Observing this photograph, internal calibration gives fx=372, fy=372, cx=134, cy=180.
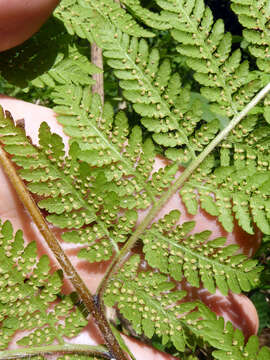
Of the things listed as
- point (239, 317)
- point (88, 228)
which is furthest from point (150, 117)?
point (239, 317)

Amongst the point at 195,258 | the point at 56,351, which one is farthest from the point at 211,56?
the point at 56,351

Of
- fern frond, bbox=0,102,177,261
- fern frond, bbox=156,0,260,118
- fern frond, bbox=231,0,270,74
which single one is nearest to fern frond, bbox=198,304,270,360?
fern frond, bbox=0,102,177,261

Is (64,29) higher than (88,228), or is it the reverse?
(64,29)

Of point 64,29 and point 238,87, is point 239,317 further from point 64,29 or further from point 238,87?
point 64,29

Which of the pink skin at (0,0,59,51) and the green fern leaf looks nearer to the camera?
the pink skin at (0,0,59,51)

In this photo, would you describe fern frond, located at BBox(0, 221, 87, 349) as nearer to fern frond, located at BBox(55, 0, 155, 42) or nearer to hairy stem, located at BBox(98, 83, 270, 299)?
hairy stem, located at BBox(98, 83, 270, 299)
